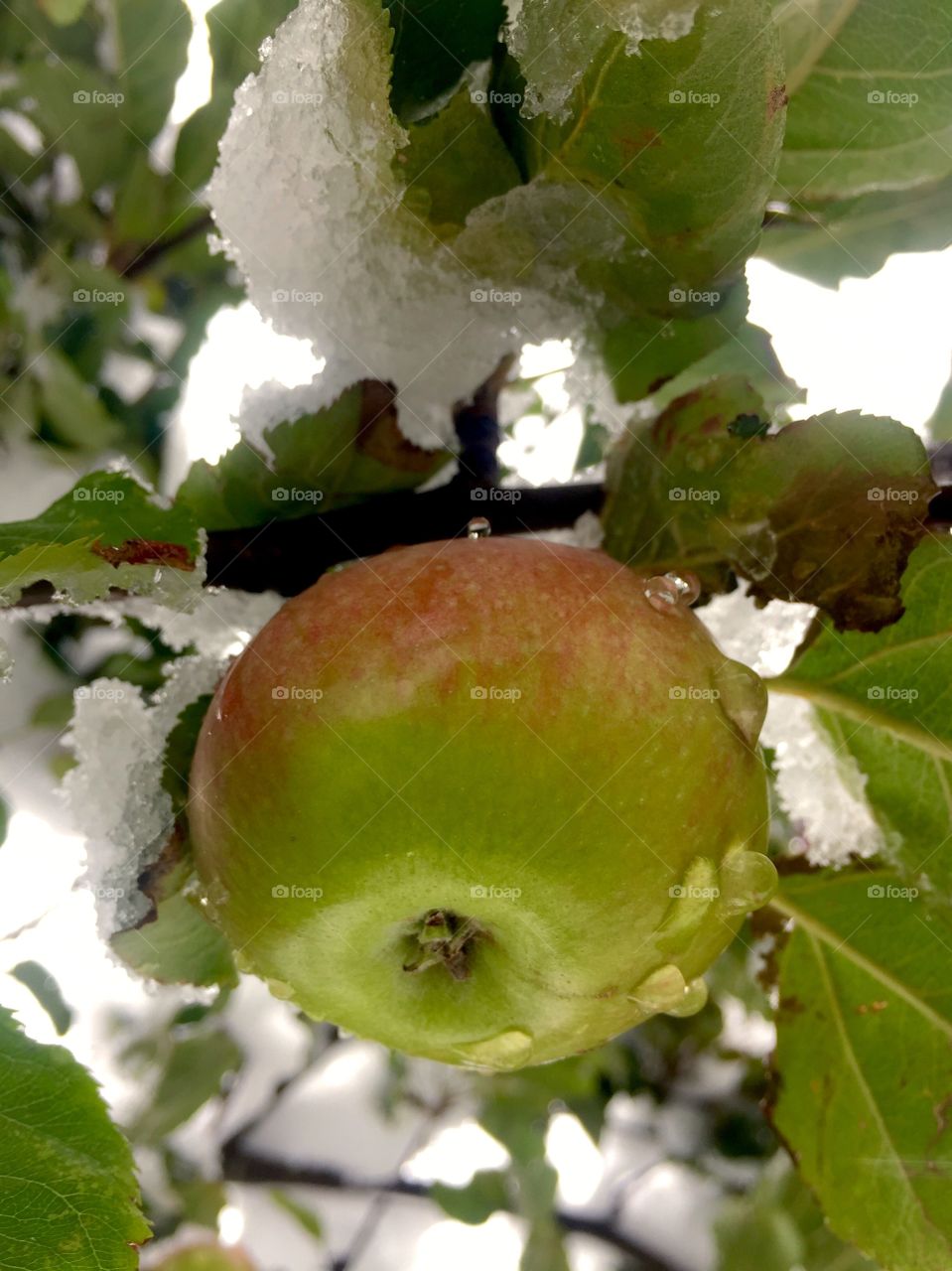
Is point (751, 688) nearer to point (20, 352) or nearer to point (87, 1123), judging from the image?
point (87, 1123)

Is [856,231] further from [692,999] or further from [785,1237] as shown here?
[785,1237]

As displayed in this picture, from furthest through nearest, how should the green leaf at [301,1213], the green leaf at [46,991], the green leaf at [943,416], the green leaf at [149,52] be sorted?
the green leaf at [301,1213] → the green leaf at [149,52] → the green leaf at [943,416] → the green leaf at [46,991]

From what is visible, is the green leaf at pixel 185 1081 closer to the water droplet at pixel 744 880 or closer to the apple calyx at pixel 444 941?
the apple calyx at pixel 444 941

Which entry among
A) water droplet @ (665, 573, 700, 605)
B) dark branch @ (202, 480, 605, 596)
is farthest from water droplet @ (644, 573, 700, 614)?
dark branch @ (202, 480, 605, 596)

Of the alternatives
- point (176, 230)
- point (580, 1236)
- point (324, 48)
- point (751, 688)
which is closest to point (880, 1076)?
point (751, 688)

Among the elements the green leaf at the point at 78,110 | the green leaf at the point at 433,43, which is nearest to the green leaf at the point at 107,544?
the green leaf at the point at 433,43

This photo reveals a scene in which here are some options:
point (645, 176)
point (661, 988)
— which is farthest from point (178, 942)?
point (645, 176)

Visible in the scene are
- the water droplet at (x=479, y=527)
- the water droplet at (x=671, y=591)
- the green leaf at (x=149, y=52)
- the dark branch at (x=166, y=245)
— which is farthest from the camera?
the dark branch at (x=166, y=245)
